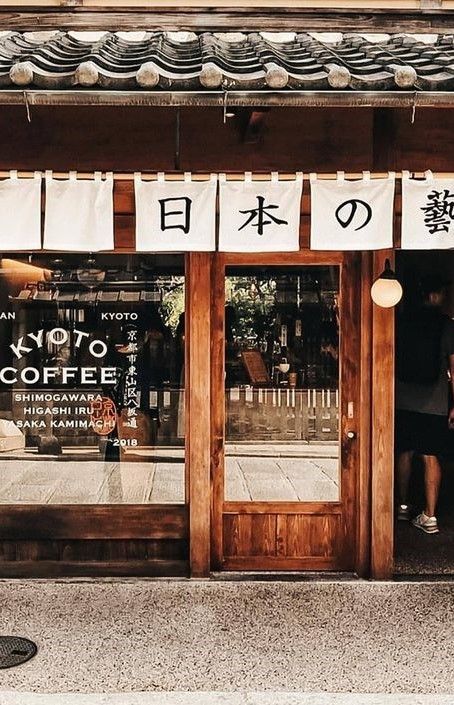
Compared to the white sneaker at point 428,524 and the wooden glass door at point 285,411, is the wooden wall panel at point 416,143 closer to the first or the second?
the wooden glass door at point 285,411

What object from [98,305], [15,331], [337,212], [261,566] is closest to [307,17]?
[337,212]

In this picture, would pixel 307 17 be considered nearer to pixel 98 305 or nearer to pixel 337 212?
pixel 337 212

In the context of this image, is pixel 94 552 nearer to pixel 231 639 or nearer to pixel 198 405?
pixel 198 405

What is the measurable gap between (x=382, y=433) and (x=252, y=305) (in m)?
1.69

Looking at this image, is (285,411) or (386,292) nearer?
(386,292)

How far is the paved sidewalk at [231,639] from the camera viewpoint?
499 centimetres

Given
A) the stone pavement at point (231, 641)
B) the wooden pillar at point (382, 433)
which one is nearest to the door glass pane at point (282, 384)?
the wooden pillar at point (382, 433)

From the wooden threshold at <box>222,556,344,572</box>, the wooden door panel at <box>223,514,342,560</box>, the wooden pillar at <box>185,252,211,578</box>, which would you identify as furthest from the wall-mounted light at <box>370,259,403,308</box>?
the wooden threshold at <box>222,556,344,572</box>

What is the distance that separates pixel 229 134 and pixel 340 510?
362cm

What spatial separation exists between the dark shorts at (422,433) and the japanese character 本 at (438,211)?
3.46 metres

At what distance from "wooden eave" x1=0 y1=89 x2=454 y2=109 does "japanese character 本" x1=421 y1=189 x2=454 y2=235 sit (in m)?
1.21

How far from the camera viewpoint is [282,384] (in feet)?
23.8

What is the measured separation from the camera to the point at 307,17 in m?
7.43

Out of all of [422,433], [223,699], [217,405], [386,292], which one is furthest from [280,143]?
[223,699]
